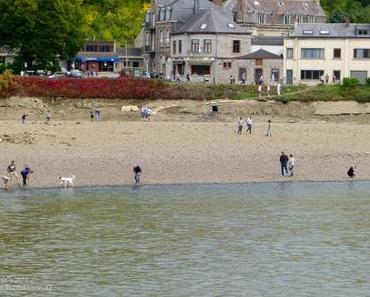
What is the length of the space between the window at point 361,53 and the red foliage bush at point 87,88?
15.8 metres

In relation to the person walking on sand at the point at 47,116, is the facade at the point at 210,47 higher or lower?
higher

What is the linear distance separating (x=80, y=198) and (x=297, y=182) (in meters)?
10.2

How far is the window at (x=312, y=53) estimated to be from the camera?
264ft

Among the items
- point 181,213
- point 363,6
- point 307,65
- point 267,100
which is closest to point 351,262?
point 181,213

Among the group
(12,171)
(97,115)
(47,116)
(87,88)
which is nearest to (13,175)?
(12,171)

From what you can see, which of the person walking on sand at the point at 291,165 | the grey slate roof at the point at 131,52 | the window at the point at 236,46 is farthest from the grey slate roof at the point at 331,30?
the person walking on sand at the point at 291,165

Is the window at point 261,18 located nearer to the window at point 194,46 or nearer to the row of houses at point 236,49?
the row of houses at point 236,49

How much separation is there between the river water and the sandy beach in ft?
7.77

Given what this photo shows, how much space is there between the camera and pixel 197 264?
33.3 m

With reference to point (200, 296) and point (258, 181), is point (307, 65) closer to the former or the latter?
point (258, 181)

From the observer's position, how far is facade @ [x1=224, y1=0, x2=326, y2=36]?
98.4 m

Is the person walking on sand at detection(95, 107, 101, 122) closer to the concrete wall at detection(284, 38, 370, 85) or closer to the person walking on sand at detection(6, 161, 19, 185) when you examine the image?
the concrete wall at detection(284, 38, 370, 85)

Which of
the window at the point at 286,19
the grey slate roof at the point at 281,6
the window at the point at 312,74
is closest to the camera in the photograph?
the window at the point at 312,74

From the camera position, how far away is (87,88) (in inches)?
2798
